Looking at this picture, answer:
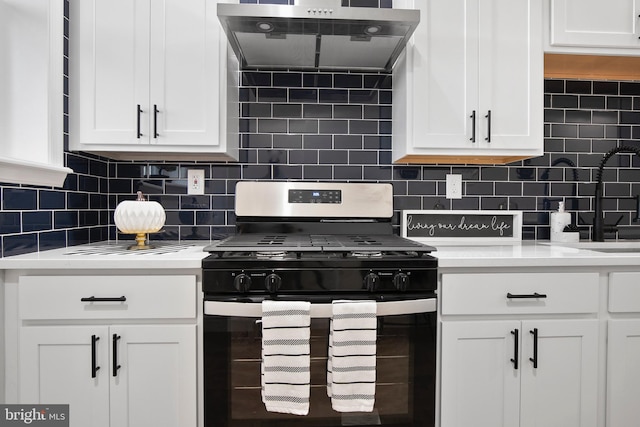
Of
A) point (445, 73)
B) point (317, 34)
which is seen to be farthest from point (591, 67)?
point (317, 34)

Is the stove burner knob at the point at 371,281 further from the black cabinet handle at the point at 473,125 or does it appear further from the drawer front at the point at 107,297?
the black cabinet handle at the point at 473,125

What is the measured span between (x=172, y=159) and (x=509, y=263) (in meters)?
1.67

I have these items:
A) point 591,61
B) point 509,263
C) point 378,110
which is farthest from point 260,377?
point 591,61

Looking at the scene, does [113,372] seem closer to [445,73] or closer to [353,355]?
[353,355]

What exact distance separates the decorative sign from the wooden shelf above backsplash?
31.1 inches

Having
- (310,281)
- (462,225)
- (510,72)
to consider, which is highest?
(510,72)

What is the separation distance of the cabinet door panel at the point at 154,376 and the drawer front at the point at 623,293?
1622mm

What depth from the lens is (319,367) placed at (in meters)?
1.34

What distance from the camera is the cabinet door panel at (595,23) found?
5.72 feet

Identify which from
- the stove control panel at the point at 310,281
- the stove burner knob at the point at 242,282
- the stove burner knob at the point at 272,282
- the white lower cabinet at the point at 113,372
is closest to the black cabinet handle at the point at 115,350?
the white lower cabinet at the point at 113,372

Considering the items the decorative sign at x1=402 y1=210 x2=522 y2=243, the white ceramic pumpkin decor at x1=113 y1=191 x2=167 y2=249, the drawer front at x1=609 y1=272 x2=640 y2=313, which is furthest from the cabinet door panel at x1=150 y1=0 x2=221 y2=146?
the drawer front at x1=609 y1=272 x2=640 y2=313

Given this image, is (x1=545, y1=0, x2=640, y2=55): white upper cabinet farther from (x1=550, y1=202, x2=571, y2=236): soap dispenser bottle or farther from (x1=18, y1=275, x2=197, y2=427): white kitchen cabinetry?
(x1=18, y1=275, x2=197, y2=427): white kitchen cabinetry

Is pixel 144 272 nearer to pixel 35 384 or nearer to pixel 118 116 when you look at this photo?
pixel 35 384

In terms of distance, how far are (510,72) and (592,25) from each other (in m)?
0.47
